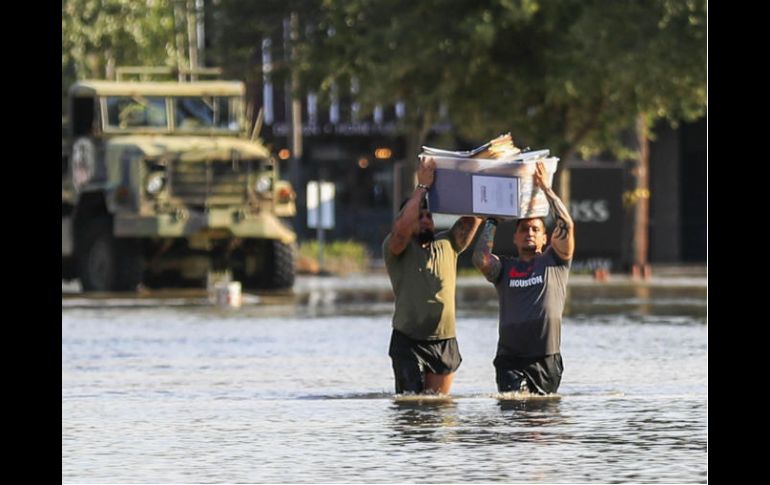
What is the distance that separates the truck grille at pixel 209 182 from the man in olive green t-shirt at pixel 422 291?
19.4 m

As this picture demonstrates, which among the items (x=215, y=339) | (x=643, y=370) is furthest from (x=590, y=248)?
(x=643, y=370)

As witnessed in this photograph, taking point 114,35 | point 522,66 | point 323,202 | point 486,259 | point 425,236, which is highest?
point 114,35

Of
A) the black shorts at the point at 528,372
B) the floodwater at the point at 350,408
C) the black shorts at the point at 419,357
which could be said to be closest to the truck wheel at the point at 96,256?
the floodwater at the point at 350,408

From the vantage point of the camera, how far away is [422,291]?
14.7m

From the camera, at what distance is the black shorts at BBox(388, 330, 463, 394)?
14.7 meters

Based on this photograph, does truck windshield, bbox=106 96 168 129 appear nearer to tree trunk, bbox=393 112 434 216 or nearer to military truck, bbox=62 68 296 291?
military truck, bbox=62 68 296 291

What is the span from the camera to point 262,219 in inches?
1328

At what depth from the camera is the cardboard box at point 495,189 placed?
14.3 meters

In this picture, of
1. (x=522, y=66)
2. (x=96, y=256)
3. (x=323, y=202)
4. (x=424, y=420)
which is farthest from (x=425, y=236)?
(x=323, y=202)

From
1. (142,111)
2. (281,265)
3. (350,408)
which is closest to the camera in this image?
(350,408)

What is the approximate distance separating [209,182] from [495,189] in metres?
20.0

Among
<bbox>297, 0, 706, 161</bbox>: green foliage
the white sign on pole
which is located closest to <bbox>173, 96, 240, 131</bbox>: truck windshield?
<bbox>297, 0, 706, 161</bbox>: green foliage

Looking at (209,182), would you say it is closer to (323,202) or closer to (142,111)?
(142,111)

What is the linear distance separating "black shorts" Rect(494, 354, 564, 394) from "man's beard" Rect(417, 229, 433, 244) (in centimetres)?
89
